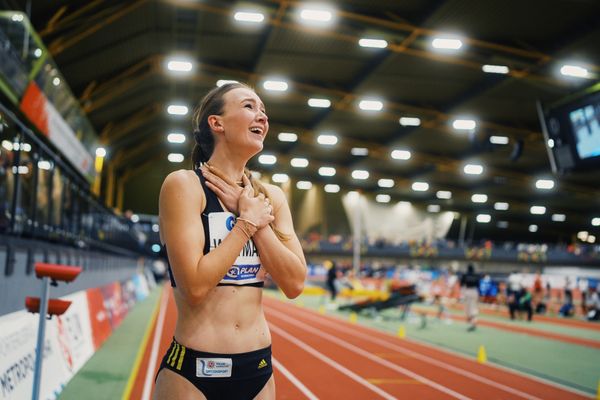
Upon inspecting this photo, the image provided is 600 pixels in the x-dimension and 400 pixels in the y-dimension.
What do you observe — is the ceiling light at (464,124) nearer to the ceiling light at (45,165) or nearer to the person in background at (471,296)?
the person in background at (471,296)

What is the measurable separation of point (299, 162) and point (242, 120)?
1640 inches

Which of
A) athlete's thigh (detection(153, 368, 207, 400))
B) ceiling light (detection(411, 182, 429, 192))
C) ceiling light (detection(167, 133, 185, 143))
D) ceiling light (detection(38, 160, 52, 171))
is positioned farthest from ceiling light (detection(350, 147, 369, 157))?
athlete's thigh (detection(153, 368, 207, 400))

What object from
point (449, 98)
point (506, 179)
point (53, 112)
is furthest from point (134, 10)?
point (506, 179)

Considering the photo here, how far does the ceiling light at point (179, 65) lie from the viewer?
22844 mm

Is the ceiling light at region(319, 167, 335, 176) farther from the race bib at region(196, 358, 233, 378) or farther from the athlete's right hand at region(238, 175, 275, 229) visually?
the race bib at region(196, 358, 233, 378)

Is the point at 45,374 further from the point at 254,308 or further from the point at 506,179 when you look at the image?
the point at 506,179

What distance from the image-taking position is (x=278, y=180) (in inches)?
1946

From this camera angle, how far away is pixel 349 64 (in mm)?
23125

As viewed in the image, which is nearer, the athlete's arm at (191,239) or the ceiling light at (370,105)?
the athlete's arm at (191,239)

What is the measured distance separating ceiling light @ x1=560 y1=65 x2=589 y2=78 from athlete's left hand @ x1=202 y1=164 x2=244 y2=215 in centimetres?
2105

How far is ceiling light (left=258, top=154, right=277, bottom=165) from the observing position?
41.3m

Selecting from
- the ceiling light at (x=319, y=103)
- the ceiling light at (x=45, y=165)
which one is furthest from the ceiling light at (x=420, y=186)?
the ceiling light at (x=45, y=165)

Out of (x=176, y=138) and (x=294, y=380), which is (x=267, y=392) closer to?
(x=294, y=380)

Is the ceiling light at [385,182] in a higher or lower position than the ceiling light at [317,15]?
lower
